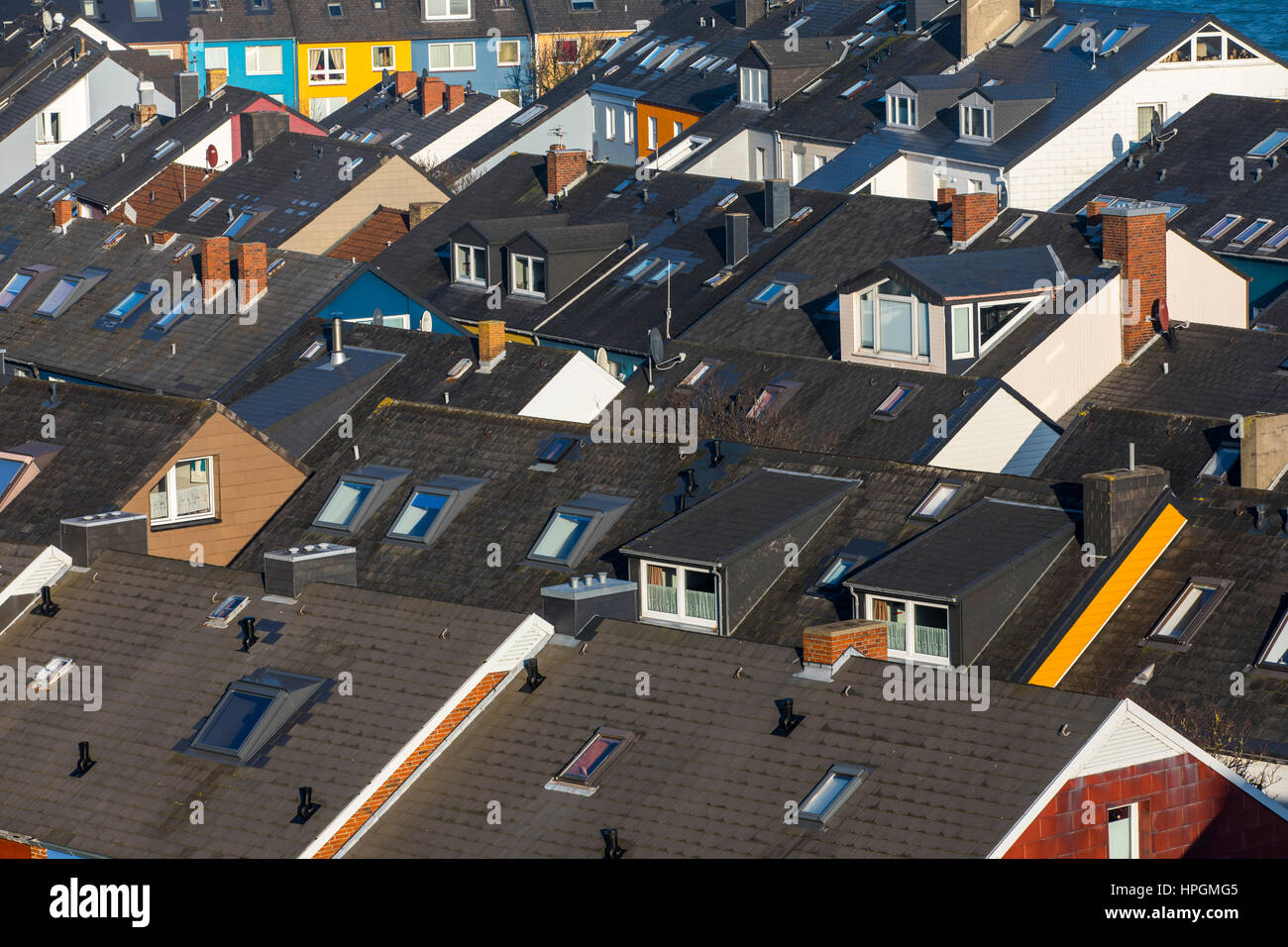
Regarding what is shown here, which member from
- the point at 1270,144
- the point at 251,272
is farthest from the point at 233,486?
the point at 1270,144

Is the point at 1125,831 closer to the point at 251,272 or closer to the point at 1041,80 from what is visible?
the point at 251,272

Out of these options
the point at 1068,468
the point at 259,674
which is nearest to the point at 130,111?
the point at 1068,468

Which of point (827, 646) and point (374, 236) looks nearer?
point (827, 646)

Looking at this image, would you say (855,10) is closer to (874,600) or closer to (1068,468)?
(1068,468)

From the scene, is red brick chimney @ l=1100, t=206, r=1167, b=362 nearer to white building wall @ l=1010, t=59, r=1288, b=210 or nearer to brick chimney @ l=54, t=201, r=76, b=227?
white building wall @ l=1010, t=59, r=1288, b=210

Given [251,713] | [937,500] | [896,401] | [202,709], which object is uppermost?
[896,401]

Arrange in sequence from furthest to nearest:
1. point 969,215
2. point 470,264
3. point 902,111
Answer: point 902,111 < point 470,264 < point 969,215
